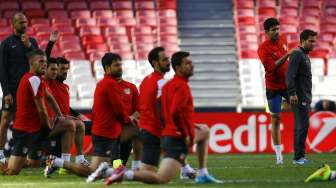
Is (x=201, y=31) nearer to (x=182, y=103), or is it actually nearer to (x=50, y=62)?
(x=50, y=62)

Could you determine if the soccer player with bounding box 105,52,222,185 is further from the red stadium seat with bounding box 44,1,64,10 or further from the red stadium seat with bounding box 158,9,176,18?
the red stadium seat with bounding box 44,1,64,10

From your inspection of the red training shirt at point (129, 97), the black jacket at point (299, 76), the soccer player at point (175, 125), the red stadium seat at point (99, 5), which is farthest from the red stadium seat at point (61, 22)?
the soccer player at point (175, 125)

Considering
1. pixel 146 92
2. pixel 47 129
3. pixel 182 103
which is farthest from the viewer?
pixel 47 129

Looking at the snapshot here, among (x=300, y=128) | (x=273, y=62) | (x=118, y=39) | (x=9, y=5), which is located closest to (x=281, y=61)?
(x=273, y=62)

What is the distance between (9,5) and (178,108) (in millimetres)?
18107

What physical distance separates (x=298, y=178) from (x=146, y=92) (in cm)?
201

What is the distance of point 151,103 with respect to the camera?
1176cm

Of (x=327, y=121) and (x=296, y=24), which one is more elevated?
(x=296, y=24)

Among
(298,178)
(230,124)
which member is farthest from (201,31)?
(298,178)

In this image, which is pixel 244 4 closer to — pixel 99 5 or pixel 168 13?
pixel 168 13

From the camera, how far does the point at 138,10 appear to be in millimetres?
28297

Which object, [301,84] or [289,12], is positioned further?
[289,12]

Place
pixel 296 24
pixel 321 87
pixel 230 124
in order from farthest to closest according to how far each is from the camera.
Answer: pixel 296 24, pixel 321 87, pixel 230 124

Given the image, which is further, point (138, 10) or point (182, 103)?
point (138, 10)
